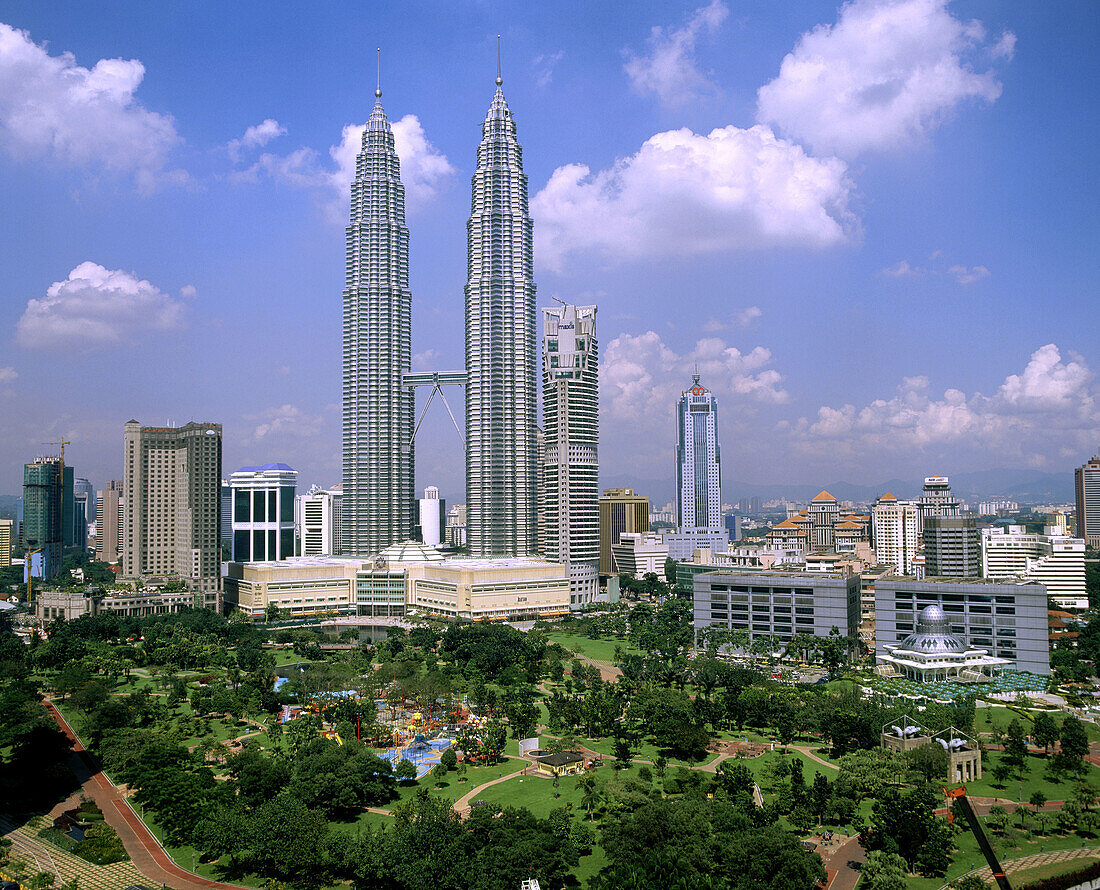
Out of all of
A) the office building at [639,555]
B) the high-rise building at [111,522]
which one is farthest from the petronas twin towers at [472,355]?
the high-rise building at [111,522]

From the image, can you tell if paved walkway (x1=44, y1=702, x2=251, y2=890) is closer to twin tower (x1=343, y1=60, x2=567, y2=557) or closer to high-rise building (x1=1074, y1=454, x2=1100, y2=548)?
twin tower (x1=343, y1=60, x2=567, y2=557)

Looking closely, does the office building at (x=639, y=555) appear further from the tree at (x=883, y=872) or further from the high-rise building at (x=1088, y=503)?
the tree at (x=883, y=872)

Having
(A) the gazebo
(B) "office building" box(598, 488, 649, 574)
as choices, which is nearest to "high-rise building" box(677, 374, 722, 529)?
(B) "office building" box(598, 488, 649, 574)

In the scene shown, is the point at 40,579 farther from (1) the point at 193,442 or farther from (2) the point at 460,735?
(2) the point at 460,735

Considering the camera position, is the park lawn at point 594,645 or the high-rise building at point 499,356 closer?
the park lawn at point 594,645

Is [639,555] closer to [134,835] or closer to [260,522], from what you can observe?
[260,522]

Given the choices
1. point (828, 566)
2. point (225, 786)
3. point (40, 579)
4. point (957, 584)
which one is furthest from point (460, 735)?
point (40, 579)
